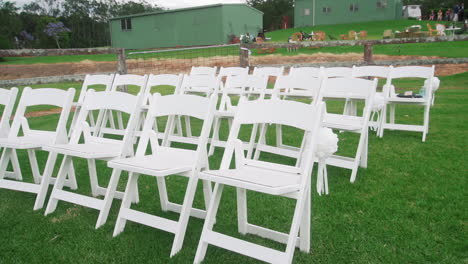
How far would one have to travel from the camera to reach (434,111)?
304 inches

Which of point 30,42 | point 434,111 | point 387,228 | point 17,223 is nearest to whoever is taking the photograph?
point 387,228

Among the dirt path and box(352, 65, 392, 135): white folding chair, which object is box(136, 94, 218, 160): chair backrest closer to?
box(352, 65, 392, 135): white folding chair

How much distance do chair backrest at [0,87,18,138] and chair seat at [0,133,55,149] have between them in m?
0.34

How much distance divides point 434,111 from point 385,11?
123 feet

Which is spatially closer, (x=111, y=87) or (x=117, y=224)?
(x=117, y=224)

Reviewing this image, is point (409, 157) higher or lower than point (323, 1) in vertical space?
lower

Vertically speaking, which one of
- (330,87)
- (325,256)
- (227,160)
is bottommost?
(325,256)

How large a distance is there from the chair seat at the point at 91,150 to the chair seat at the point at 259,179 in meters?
1.05

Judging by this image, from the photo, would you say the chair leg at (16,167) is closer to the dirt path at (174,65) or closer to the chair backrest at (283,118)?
the chair backrest at (283,118)

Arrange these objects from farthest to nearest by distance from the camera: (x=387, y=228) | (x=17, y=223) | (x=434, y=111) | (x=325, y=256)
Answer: (x=434, y=111)
(x=17, y=223)
(x=387, y=228)
(x=325, y=256)

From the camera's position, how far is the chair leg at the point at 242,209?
10.0 feet

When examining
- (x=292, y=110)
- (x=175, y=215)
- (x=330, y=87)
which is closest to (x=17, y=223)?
(x=175, y=215)

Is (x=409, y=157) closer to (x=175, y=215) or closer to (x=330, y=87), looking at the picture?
(x=330, y=87)

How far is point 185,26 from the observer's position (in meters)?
34.4
